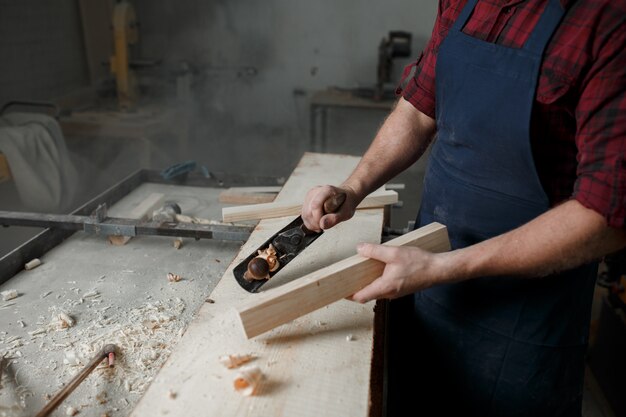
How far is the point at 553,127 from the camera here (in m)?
1.19

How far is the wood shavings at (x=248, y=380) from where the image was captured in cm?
99

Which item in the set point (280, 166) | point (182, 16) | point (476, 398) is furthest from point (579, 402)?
point (182, 16)

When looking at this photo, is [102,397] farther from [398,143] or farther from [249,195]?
[249,195]

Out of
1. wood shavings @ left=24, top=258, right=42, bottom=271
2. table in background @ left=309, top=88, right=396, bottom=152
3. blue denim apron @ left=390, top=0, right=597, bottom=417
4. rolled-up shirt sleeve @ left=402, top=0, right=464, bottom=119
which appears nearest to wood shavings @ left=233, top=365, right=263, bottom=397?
blue denim apron @ left=390, top=0, right=597, bottom=417

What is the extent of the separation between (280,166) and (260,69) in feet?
4.23

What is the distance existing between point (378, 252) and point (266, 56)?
5512 mm

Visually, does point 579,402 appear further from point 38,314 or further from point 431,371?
point 38,314

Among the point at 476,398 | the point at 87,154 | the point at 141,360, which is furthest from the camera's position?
the point at 87,154

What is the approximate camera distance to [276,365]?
3.48 feet

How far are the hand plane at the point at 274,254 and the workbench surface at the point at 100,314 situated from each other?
35 centimetres

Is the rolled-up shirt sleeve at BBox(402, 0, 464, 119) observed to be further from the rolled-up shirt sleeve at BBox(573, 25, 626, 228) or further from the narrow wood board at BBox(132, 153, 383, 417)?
the narrow wood board at BBox(132, 153, 383, 417)

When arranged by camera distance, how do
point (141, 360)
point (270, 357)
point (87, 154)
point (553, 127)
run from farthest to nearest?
point (87, 154) < point (141, 360) < point (553, 127) < point (270, 357)

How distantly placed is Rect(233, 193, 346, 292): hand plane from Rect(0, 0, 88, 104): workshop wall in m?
3.68

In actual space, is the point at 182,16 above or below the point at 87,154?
above
